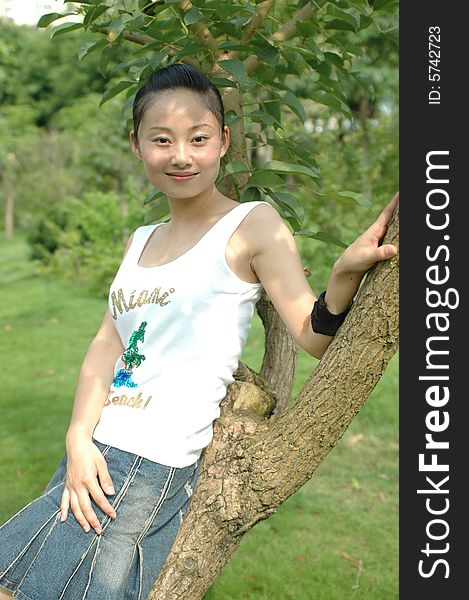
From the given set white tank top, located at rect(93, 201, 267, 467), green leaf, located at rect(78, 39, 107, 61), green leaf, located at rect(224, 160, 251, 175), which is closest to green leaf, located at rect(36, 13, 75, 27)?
green leaf, located at rect(78, 39, 107, 61)

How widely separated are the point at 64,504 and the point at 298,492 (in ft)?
8.78

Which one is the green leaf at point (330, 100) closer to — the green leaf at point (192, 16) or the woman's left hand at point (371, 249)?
the green leaf at point (192, 16)

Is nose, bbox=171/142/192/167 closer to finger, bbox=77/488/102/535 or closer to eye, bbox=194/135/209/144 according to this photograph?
eye, bbox=194/135/209/144

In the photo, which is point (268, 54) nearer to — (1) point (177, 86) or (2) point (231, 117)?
(2) point (231, 117)

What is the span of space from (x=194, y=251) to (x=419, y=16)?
721 millimetres

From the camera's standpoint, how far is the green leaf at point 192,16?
2123 millimetres

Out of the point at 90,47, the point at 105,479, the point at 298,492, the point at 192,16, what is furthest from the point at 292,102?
the point at 298,492

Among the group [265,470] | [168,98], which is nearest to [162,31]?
[168,98]

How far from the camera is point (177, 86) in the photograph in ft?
6.39

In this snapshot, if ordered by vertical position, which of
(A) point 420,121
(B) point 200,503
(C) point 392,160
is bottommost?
(B) point 200,503

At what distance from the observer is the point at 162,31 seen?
2.41 m

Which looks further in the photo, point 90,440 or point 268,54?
point 268,54

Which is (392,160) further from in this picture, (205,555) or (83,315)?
(205,555)

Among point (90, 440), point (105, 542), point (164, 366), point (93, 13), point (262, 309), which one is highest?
point (93, 13)
